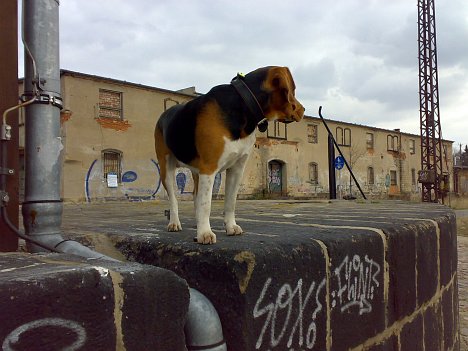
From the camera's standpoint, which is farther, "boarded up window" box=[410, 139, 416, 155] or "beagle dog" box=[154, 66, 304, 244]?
"boarded up window" box=[410, 139, 416, 155]

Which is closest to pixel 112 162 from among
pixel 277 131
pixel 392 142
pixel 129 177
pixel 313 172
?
pixel 129 177

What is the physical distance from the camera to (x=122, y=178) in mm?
22219

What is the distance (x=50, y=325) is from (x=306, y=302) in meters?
1.08

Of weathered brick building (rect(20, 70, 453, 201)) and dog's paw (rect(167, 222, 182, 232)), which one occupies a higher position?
weathered brick building (rect(20, 70, 453, 201))

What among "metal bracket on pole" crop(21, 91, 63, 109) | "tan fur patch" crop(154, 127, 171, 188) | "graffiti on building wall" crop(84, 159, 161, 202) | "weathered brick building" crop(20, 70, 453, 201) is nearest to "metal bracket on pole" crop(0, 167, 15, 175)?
"metal bracket on pole" crop(21, 91, 63, 109)

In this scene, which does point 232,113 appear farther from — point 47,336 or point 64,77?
point 64,77

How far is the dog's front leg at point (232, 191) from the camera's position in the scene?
7.45 ft

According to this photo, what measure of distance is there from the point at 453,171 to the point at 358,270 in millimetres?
50086

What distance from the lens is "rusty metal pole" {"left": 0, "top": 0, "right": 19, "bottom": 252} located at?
2262mm

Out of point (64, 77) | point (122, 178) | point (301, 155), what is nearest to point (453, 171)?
point (301, 155)

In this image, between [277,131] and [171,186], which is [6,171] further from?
[277,131]

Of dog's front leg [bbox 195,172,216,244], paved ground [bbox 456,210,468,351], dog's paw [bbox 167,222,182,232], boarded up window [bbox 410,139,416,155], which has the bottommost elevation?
paved ground [bbox 456,210,468,351]

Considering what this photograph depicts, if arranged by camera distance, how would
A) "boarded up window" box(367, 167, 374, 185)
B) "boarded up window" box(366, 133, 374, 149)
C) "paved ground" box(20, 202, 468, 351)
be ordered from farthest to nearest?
"boarded up window" box(367, 167, 374, 185) → "boarded up window" box(366, 133, 374, 149) → "paved ground" box(20, 202, 468, 351)

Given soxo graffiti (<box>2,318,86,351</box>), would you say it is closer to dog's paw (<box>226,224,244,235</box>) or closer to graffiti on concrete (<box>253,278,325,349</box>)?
graffiti on concrete (<box>253,278,325,349</box>)
